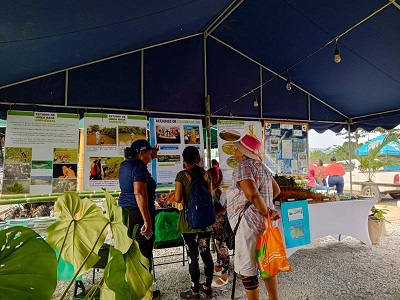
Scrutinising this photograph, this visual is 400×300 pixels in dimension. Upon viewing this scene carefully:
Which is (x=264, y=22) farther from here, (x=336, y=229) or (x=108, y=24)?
(x=336, y=229)

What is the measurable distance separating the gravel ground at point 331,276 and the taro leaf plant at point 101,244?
2.11 metres

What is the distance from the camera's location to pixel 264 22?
3236 millimetres

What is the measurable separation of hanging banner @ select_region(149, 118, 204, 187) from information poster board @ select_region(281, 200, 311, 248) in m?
1.45

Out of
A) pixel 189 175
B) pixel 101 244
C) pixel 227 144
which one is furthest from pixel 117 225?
pixel 227 144

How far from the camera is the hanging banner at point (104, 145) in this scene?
3.26 meters

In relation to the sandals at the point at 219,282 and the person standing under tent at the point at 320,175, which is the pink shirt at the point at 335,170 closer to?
the person standing under tent at the point at 320,175

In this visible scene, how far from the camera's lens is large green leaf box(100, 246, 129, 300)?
507 millimetres

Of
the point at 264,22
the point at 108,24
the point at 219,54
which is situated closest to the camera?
the point at 108,24

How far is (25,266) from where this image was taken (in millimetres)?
420

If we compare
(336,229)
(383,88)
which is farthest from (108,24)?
(383,88)

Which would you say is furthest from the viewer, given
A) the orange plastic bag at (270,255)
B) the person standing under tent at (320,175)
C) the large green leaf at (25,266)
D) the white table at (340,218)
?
the person standing under tent at (320,175)

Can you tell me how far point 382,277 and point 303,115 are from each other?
2650mm

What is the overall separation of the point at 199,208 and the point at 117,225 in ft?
5.70

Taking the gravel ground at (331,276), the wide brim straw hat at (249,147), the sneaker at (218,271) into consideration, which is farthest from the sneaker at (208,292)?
the wide brim straw hat at (249,147)
